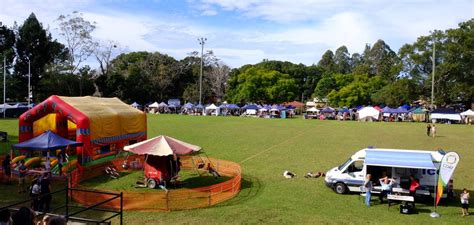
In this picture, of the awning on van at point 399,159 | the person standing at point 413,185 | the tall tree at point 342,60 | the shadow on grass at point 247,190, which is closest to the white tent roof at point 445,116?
→ the awning on van at point 399,159

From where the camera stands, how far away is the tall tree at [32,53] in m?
76.0

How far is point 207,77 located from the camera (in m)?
100

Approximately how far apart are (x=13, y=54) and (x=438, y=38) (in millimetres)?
75794

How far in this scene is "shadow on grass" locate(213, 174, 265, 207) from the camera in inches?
593

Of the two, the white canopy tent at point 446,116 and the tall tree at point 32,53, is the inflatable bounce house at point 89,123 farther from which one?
the tall tree at point 32,53

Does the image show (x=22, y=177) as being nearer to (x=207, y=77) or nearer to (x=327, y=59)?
(x=207, y=77)

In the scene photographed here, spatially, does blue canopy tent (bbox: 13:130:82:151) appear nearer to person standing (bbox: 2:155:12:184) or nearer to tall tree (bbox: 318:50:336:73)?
person standing (bbox: 2:155:12:184)

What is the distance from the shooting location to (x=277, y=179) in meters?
19.1

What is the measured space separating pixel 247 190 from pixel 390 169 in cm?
567

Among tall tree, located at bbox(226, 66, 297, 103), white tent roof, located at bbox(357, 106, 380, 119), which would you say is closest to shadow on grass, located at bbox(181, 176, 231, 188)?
white tent roof, located at bbox(357, 106, 380, 119)

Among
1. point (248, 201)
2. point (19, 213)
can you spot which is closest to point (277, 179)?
point (248, 201)

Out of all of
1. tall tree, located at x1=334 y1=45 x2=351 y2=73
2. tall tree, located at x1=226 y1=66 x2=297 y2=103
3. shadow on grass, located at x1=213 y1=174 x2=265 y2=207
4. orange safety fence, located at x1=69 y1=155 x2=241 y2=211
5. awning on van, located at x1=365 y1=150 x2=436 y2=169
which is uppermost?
tall tree, located at x1=334 y1=45 x2=351 y2=73

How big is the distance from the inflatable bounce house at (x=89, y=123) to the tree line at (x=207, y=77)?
4621 cm

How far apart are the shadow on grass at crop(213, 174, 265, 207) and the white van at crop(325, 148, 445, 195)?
3.00 meters
